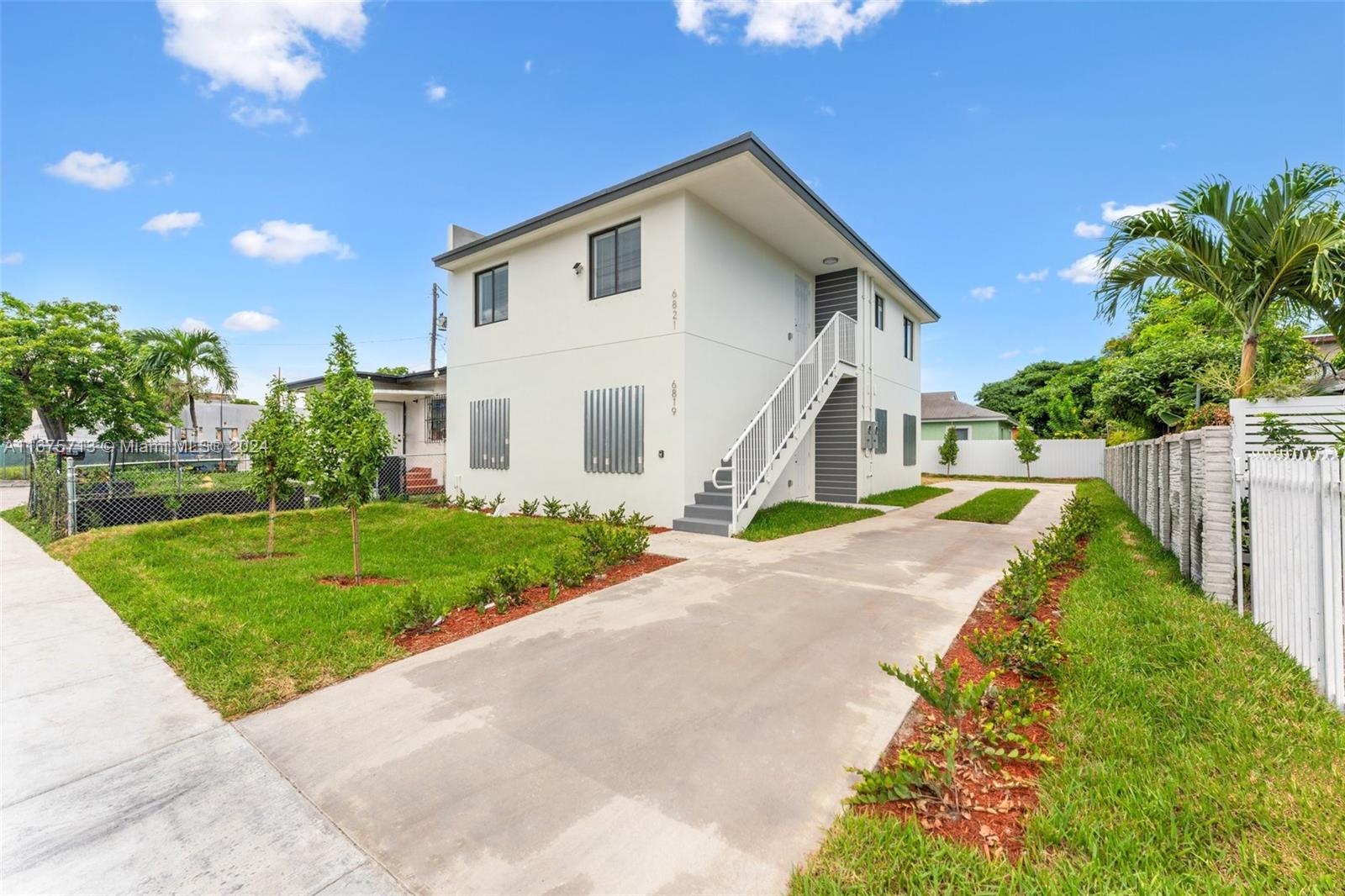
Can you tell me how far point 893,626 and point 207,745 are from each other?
13.9 ft

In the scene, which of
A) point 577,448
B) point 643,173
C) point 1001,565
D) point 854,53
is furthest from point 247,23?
point 1001,565

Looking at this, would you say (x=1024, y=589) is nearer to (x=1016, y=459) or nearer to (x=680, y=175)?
(x=680, y=175)

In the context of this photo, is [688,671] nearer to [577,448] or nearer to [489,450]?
[577,448]

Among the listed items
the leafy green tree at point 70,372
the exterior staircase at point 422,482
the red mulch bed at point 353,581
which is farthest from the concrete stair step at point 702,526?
the leafy green tree at point 70,372

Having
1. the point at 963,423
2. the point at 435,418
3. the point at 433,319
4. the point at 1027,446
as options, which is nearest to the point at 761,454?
the point at 435,418

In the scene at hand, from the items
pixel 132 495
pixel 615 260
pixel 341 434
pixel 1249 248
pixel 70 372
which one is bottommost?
pixel 132 495

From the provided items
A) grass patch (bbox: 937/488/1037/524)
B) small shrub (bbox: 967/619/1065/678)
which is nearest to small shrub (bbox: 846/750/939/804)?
small shrub (bbox: 967/619/1065/678)

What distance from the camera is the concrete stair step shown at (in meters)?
8.02

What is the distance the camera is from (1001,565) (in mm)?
5988

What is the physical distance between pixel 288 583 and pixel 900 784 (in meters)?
5.74

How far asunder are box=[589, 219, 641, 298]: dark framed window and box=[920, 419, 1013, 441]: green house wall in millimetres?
23870

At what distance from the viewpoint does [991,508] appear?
11.4m

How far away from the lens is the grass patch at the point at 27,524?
8094 mm

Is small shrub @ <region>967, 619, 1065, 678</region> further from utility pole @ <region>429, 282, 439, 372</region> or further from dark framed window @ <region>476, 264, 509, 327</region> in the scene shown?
utility pole @ <region>429, 282, 439, 372</region>
